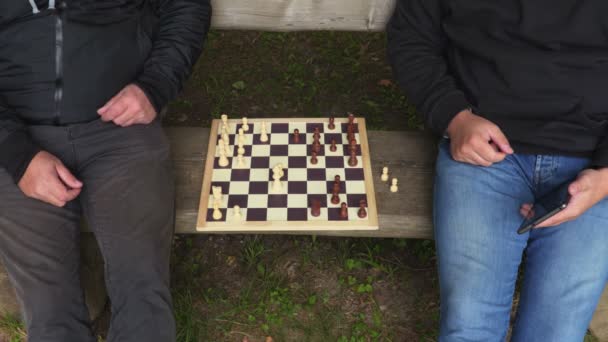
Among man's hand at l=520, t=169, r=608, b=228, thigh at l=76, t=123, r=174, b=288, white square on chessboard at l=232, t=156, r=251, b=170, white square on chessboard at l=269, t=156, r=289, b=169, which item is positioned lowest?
white square on chessboard at l=269, t=156, r=289, b=169

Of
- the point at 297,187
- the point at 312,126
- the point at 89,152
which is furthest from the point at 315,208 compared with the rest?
the point at 89,152

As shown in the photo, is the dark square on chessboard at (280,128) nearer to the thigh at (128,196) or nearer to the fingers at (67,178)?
the thigh at (128,196)

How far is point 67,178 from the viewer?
5.08 feet

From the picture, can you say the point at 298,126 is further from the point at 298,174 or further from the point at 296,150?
the point at 298,174

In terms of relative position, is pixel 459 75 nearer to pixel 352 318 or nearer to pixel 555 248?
pixel 555 248

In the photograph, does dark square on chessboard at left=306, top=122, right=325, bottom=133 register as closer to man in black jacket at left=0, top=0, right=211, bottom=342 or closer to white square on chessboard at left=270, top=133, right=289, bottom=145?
white square on chessboard at left=270, top=133, right=289, bottom=145

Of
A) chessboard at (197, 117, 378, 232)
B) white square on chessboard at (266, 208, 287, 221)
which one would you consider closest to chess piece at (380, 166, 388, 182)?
chessboard at (197, 117, 378, 232)

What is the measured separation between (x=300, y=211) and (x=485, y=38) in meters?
0.81

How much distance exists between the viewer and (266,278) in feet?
7.28

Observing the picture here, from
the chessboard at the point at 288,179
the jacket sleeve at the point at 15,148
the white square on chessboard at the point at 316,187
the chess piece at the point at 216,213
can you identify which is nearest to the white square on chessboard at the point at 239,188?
the chessboard at the point at 288,179

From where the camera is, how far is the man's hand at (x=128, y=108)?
1705mm

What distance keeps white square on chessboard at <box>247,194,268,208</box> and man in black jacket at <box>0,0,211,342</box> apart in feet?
0.85

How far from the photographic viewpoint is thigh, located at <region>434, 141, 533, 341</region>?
1.44m

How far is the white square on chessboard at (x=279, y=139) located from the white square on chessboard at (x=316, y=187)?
0.25 m
